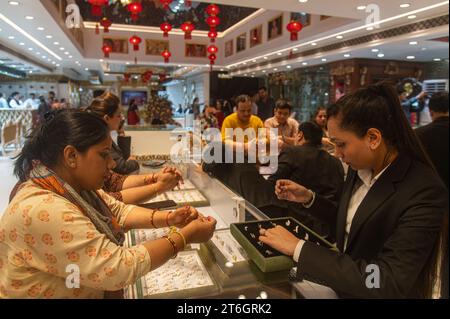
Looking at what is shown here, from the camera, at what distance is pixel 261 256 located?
1.09 m

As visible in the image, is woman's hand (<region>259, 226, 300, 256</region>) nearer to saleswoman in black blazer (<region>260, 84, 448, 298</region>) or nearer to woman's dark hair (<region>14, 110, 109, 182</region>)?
saleswoman in black blazer (<region>260, 84, 448, 298</region>)

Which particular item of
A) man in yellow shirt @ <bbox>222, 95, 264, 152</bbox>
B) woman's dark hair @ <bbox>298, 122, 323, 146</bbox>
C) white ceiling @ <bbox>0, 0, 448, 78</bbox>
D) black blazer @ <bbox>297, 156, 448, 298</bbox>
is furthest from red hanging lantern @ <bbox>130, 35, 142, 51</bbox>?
black blazer @ <bbox>297, 156, 448, 298</bbox>

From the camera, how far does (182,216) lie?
1.43 meters

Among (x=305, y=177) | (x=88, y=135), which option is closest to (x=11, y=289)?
(x=88, y=135)

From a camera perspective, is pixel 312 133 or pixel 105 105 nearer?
pixel 105 105

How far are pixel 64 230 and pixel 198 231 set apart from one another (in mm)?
455

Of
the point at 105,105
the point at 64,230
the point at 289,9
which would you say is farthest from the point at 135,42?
the point at 64,230

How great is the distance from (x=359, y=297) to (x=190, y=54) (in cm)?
1203

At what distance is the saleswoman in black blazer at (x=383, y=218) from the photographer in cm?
93

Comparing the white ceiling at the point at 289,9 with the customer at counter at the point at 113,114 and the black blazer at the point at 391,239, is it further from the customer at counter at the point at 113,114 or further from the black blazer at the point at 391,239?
the customer at counter at the point at 113,114

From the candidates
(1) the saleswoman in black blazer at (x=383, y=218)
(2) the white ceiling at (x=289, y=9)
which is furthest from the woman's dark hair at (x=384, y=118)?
(2) the white ceiling at (x=289, y=9)

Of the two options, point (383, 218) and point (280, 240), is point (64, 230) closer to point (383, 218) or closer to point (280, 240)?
point (280, 240)

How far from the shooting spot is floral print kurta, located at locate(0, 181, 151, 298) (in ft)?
2.84

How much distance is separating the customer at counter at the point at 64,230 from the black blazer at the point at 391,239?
18.4 inches
